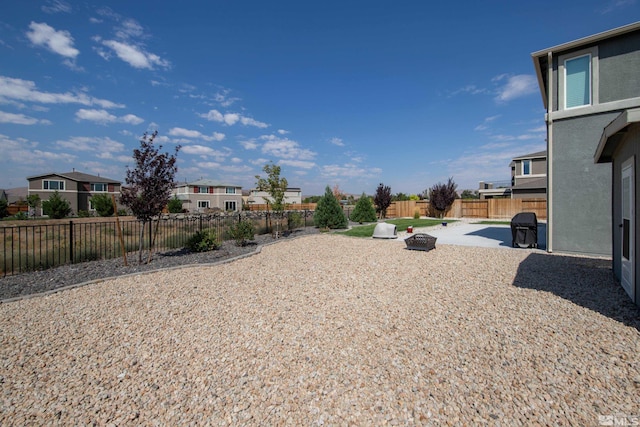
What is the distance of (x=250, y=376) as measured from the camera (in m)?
2.94

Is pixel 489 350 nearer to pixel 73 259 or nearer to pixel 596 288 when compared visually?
pixel 596 288

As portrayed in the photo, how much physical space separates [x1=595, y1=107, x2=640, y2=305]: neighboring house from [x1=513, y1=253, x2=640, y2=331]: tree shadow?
0.23m

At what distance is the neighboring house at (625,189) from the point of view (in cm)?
444

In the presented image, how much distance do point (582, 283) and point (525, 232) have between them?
202 inches

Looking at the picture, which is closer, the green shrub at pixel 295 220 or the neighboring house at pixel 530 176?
the green shrub at pixel 295 220

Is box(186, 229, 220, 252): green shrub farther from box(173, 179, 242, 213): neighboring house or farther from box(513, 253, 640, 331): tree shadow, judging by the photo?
box(173, 179, 242, 213): neighboring house

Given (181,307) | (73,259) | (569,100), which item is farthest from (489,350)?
(73,259)

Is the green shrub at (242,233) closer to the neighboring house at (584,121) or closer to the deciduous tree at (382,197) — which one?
the neighboring house at (584,121)

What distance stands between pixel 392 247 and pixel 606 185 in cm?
663

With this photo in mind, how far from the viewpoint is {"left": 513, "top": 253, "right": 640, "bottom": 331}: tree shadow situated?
447 cm

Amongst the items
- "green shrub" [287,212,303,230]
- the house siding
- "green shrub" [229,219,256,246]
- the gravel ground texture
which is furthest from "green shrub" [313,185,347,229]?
the gravel ground texture

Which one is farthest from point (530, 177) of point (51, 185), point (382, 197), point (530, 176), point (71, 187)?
point (51, 185)

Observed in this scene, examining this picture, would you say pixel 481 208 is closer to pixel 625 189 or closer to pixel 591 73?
pixel 591 73

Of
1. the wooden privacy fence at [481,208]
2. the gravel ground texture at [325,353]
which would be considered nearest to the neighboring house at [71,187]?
the wooden privacy fence at [481,208]
